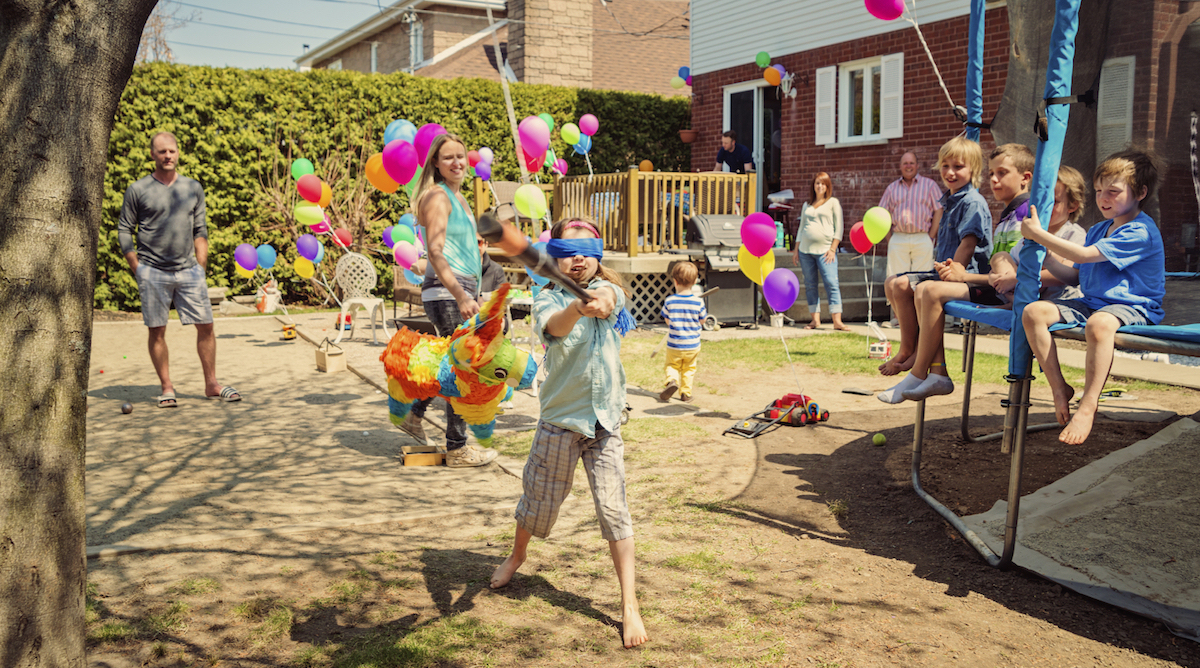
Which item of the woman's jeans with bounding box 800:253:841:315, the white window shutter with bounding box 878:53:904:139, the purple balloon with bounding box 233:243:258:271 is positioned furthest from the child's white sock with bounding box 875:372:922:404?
the white window shutter with bounding box 878:53:904:139

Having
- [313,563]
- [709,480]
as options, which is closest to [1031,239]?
[709,480]

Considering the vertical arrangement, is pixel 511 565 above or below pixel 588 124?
below

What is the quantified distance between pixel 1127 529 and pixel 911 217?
18.9 feet

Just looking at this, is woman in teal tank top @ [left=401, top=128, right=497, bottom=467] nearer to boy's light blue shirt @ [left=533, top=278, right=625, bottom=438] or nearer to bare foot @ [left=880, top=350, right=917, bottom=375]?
boy's light blue shirt @ [left=533, top=278, right=625, bottom=438]

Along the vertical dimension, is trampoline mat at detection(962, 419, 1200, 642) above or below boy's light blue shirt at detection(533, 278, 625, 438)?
below

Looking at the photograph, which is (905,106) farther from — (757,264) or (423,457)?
(423,457)

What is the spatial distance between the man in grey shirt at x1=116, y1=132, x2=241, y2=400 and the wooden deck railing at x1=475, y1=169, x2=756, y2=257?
17.5 ft

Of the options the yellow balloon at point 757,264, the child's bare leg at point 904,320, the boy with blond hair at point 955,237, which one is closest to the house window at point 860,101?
the yellow balloon at point 757,264

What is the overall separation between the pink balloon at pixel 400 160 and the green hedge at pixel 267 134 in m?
8.39

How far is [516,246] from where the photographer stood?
6.82ft

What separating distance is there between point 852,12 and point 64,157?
13717mm

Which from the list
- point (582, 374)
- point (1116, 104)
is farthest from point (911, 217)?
point (582, 374)

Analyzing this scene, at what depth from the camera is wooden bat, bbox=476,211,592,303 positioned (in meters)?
1.92

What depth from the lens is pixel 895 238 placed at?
9336 millimetres
